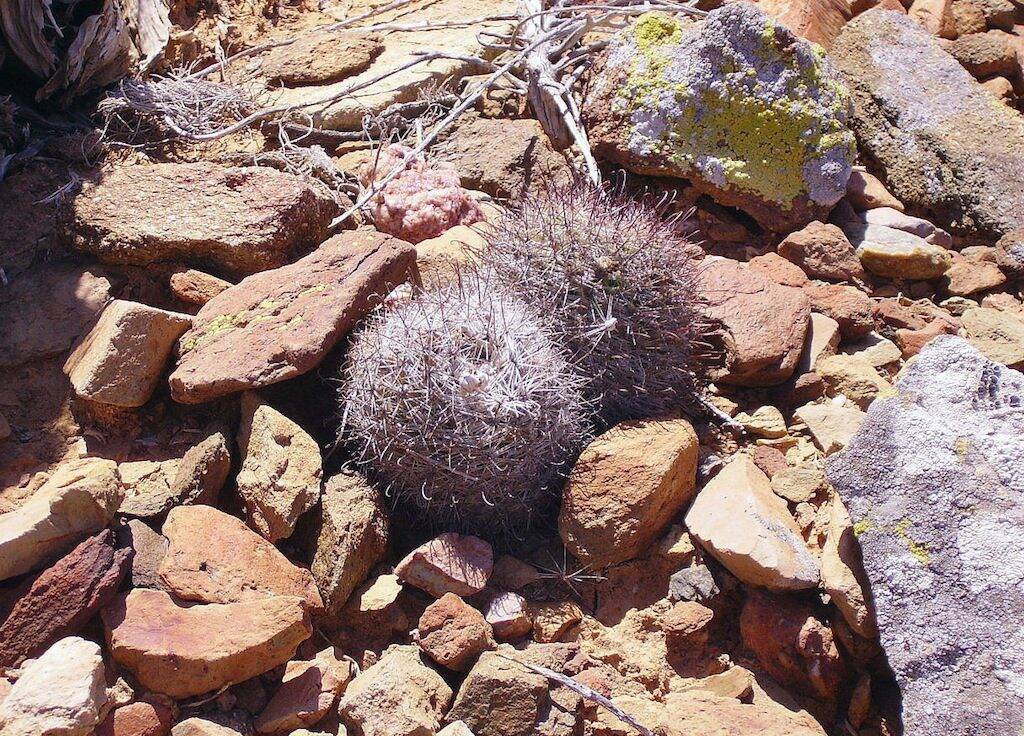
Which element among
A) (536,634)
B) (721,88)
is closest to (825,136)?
(721,88)

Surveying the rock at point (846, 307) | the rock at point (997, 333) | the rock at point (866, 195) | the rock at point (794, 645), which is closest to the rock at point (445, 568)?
the rock at point (794, 645)

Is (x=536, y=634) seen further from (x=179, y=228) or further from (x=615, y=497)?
(x=179, y=228)

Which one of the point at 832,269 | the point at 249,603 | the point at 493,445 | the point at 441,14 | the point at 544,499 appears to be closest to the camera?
the point at 249,603

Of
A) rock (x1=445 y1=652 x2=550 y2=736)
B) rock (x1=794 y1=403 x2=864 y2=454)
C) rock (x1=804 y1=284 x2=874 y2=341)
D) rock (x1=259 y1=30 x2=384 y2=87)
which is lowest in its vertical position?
rock (x1=445 y1=652 x2=550 y2=736)

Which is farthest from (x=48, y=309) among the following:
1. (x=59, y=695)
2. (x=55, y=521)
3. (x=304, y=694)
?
(x=304, y=694)

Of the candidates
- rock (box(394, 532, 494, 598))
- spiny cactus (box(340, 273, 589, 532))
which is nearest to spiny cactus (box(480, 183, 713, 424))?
spiny cactus (box(340, 273, 589, 532))

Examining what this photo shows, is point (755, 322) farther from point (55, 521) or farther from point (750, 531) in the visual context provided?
point (55, 521)

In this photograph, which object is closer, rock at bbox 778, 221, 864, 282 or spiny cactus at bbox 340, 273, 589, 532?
spiny cactus at bbox 340, 273, 589, 532

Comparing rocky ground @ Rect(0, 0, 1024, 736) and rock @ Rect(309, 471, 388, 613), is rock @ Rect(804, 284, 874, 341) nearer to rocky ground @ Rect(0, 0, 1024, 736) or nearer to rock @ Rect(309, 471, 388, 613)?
rocky ground @ Rect(0, 0, 1024, 736)
